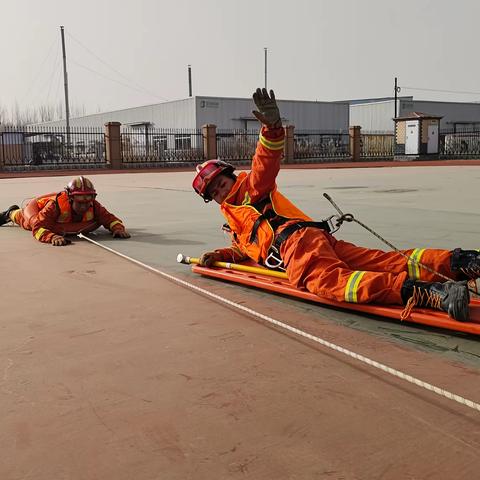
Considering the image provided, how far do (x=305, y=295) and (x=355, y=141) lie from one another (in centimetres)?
4041

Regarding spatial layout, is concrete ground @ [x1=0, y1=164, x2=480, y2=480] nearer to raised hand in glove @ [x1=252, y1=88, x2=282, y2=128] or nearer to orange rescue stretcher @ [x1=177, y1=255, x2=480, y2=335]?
orange rescue stretcher @ [x1=177, y1=255, x2=480, y2=335]

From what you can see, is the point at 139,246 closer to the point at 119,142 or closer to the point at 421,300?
the point at 421,300

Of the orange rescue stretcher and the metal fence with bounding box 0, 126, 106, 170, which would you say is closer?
the orange rescue stretcher

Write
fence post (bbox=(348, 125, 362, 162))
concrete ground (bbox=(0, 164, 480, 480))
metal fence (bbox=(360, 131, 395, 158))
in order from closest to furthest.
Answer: concrete ground (bbox=(0, 164, 480, 480)), fence post (bbox=(348, 125, 362, 162)), metal fence (bbox=(360, 131, 395, 158))

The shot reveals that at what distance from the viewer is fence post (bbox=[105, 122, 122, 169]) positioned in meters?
33.8

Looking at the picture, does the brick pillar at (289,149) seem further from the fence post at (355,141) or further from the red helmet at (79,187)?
the red helmet at (79,187)

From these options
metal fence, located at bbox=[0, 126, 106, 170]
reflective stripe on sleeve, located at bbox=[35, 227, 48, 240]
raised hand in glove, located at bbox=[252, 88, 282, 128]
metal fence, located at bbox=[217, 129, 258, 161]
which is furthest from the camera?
metal fence, located at bbox=[217, 129, 258, 161]

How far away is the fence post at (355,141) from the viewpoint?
42.6 metres

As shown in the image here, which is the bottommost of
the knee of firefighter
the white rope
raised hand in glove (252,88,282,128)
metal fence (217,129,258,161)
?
the white rope

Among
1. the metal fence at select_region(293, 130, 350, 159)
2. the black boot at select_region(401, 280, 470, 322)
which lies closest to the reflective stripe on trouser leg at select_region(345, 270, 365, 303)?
the black boot at select_region(401, 280, 470, 322)

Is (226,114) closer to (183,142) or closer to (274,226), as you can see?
(183,142)

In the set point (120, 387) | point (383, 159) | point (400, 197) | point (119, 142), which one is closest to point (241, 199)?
point (120, 387)

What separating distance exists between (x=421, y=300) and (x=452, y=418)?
3.78 ft

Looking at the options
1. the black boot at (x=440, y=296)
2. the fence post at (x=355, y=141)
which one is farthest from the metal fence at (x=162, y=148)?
the black boot at (x=440, y=296)
